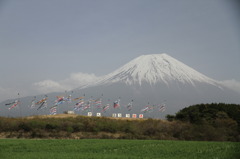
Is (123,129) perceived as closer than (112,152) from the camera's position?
No

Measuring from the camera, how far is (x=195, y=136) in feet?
112

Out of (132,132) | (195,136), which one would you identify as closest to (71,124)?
(132,132)

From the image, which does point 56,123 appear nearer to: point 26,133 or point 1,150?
point 26,133

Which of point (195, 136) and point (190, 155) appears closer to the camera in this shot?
point (190, 155)

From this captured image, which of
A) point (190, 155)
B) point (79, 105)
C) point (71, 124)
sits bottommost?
point (190, 155)

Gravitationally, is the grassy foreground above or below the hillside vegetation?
below

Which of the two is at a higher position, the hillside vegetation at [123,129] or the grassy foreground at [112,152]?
the hillside vegetation at [123,129]

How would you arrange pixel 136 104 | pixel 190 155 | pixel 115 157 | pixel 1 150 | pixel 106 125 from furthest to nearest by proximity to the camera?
pixel 136 104
pixel 106 125
pixel 1 150
pixel 190 155
pixel 115 157

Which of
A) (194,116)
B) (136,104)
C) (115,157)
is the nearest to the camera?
(115,157)

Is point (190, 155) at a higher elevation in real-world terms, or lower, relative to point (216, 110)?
lower

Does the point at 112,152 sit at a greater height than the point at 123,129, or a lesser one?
lesser

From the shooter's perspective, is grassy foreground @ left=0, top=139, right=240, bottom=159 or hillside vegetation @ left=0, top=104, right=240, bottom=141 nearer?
grassy foreground @ left=0, top=139, right=240, bottom=159

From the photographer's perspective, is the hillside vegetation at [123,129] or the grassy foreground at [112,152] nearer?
the grassy foreground at [112,152]

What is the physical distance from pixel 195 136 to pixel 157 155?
54.7ft
